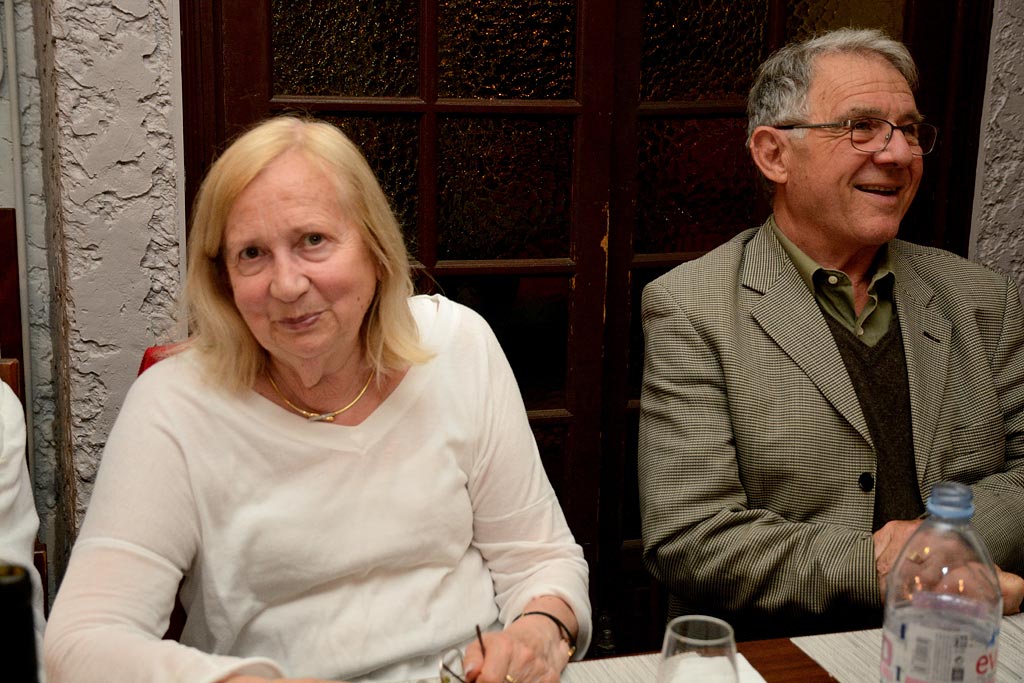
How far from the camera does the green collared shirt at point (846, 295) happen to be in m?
1.90

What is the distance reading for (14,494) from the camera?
1.59 metres

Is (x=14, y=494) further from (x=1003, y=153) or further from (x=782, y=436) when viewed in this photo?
(x=1003, y=153)

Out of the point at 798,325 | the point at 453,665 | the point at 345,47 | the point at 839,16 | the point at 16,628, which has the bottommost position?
the point at 453,665

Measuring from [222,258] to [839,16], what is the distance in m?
1.73

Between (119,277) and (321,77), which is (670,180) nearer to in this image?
(321,77)

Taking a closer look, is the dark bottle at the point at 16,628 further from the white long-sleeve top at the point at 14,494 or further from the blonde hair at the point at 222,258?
the white long-sleeve top at the point at 14,494

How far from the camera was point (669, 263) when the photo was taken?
8.32 feet

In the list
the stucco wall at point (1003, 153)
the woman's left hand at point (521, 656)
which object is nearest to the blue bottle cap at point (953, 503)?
the woman's left hand at point (521, 656)

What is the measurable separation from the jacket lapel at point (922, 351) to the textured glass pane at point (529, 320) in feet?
2.63

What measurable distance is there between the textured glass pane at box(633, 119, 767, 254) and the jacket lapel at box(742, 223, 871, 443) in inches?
24.6

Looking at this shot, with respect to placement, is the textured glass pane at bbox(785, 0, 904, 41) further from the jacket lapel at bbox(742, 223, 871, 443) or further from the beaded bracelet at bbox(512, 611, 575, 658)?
the beaded bracelet at bbox(512, 611, 575, 658)

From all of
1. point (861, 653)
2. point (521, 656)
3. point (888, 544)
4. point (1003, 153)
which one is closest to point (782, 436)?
point (888, 544)

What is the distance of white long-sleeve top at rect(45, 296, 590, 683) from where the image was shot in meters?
1.36

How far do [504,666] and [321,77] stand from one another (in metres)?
1.40
